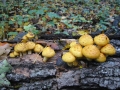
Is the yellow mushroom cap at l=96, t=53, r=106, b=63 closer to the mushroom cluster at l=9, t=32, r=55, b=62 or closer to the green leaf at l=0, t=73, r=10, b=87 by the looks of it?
the mushroom cluster at l=9, t=32, r=55, b=62

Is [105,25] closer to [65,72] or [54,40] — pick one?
[54,40]

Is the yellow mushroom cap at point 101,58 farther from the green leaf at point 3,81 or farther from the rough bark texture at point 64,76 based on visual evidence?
the green leaf at point 3,81

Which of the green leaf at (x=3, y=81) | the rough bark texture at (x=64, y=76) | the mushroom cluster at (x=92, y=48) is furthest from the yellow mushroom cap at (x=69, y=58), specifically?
the green leaf at (x=3, y=81)

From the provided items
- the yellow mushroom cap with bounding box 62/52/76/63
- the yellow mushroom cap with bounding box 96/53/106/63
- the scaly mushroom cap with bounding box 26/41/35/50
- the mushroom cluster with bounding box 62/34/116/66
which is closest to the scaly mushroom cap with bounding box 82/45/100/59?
the mushroom cluster with bounding box 62/34/116/66

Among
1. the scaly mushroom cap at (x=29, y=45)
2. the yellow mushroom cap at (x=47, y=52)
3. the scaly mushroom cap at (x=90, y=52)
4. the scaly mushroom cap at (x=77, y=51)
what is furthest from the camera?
the scaly mushroom cap at (x=29, y=45)

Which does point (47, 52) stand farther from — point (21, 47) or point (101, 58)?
point (101, 58)

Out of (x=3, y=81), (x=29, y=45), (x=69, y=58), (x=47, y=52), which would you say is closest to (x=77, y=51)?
(x=69, y=58)

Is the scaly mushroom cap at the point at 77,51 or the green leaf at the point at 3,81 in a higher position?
the scaly mushroom cap at the point at 77,51

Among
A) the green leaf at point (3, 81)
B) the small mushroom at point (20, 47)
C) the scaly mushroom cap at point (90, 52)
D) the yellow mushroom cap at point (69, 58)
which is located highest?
the scaly mushroom cap at point (90, 52)
